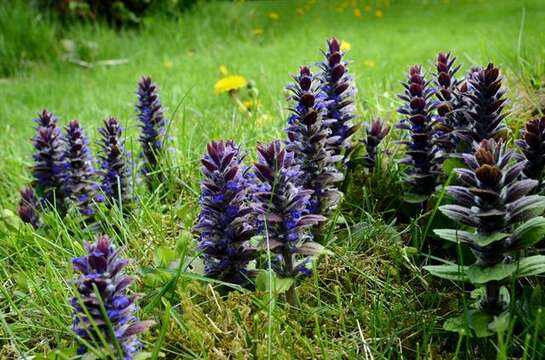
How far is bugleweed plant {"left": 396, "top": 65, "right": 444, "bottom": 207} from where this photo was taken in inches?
75.8

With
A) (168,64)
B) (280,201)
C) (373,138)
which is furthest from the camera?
(168,64)

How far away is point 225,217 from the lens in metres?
1.55

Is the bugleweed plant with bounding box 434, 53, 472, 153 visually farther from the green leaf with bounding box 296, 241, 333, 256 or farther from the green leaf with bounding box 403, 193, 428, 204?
the green leaf with bounding box 296, 241, 333, 256

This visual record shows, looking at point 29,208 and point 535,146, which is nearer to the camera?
point 535,146

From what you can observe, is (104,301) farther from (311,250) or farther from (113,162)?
(113,162)

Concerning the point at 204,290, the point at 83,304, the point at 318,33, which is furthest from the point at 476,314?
the point at 318,33

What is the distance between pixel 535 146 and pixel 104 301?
1113 millimetres

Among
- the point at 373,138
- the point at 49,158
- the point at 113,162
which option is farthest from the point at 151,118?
the point at 373,138

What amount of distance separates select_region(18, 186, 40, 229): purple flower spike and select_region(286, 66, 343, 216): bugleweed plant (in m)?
1.18

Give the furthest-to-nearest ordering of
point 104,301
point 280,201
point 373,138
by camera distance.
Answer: point 373,138, point 280,201, point 104,301

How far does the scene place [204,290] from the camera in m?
1.57

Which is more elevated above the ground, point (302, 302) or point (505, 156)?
point (505, 156)

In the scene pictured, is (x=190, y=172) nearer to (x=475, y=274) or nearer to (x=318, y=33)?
(x=475, y=274)

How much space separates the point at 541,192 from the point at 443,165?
0.99 ft
